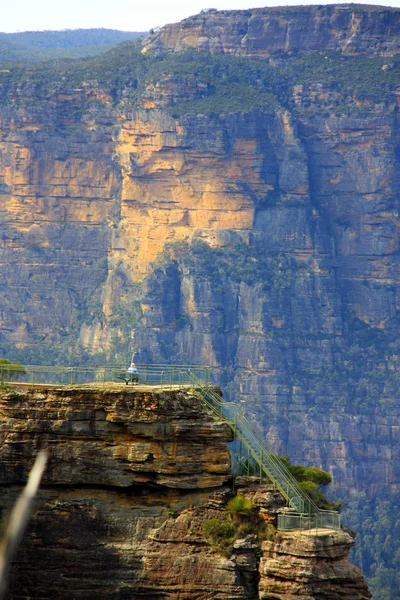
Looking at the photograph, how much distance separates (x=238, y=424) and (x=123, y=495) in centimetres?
361

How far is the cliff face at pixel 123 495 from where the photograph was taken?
60000mm

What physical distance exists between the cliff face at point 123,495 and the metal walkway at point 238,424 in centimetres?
49

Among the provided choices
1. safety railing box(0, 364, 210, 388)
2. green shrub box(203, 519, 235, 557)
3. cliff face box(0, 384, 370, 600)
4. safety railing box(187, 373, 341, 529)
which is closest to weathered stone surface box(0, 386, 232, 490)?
cliff face box(0, 384, 370, 600)

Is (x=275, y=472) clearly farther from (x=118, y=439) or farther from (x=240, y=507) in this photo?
(x=118, y=439)

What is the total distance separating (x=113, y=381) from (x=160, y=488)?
4362mm

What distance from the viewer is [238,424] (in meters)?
60.8

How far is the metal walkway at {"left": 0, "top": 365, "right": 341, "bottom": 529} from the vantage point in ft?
196

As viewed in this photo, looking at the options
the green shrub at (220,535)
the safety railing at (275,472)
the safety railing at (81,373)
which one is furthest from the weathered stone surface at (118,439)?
the safety railing at (81,373)

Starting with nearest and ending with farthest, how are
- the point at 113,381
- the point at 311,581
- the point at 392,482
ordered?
the point at 311,581
the point at 113,381
the point at 392,482

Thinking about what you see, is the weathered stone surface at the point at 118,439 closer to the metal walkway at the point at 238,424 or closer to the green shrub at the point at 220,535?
the metal walkway at the point at 238,424

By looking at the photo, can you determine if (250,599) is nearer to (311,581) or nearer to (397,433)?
(311,581)

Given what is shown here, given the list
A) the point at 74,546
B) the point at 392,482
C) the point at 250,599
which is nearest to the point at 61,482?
the point at 74,546

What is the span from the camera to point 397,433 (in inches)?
7771

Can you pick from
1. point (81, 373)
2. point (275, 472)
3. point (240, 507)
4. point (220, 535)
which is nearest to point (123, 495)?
point (220, 535)
